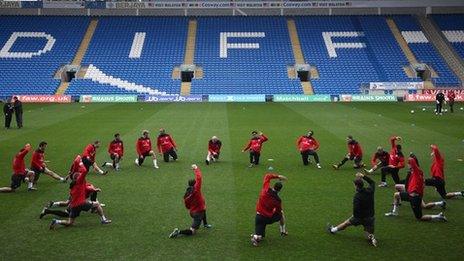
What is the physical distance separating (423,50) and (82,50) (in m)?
43.1

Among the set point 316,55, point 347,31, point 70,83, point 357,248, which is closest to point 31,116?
point 70,83

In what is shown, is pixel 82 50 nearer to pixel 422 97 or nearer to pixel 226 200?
pixel 422 97

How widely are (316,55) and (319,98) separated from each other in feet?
36.3

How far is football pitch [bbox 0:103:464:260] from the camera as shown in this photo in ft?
36.5

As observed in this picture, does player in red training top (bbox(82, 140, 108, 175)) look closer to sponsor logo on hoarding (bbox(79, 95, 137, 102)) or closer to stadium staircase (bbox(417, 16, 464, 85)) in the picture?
sponsor logo on hoarding (bbox(79, 95, 137, 102))

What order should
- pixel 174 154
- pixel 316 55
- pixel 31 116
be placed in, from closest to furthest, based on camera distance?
pixel 174 154, pixel 31 116, pixel 316 55

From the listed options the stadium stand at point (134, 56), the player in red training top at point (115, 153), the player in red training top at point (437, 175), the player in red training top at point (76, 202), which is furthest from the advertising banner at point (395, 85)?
the player in red training top at point (76, 202)

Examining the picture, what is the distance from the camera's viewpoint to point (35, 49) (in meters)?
64.4

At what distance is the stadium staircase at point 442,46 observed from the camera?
60875 mm

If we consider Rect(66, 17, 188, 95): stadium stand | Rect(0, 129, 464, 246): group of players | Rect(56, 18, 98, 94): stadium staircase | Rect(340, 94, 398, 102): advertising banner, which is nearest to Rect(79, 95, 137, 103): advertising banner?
Rect(66, 17, 188, 95): stadium stand

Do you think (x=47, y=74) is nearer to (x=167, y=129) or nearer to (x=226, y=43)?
(x=226, y=43)

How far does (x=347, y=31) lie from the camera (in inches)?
2667

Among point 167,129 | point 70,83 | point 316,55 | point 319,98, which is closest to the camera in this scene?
point 167,129

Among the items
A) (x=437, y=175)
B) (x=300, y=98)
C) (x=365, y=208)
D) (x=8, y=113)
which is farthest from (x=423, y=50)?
(x=365, y=208)
